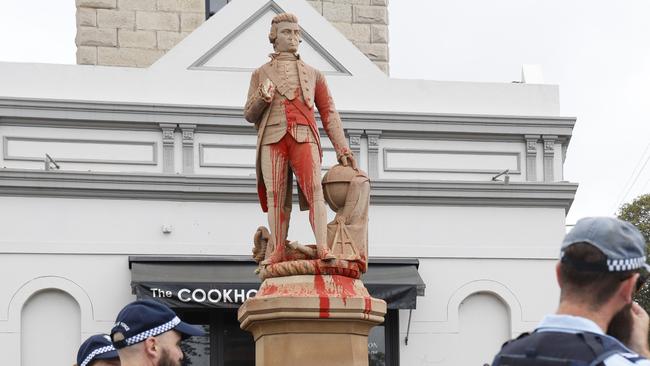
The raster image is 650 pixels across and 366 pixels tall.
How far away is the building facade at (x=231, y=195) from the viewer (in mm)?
17297

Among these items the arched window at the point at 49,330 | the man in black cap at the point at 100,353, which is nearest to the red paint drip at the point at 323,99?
the man in black cap at the point at 100,353

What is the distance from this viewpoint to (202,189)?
17.8m

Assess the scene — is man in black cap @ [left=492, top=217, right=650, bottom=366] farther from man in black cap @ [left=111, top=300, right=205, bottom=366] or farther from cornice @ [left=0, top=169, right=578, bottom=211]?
cornice @ [left=0, top=169, right=578, bottom=211]

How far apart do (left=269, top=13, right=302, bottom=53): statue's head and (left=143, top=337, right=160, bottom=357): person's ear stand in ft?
20.5

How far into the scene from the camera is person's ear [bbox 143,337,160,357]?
17.2 ft

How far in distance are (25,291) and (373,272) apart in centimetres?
457

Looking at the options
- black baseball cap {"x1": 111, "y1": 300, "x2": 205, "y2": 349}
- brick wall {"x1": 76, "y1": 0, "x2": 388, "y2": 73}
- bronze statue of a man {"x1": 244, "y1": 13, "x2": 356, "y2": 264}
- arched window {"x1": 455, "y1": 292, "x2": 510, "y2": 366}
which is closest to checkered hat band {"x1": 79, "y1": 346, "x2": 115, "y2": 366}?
black baseball cap {"x1": 111, "y1": 300, "x2": 205, "y2": 349}

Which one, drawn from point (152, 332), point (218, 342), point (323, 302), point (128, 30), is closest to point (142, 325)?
point (152, 332)

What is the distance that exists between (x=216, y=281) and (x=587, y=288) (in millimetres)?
13528

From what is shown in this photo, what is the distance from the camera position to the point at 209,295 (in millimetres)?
16984

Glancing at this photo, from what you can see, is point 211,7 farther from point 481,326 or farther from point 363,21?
point 481,326

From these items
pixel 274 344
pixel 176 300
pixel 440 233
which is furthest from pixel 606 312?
pixel 440 233

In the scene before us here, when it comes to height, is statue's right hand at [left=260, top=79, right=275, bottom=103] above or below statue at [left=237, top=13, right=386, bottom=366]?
above

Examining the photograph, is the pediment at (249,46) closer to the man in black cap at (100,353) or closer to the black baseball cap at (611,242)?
the man in black cap at (100,353)
